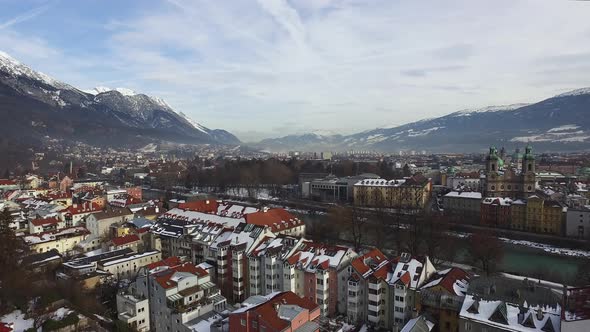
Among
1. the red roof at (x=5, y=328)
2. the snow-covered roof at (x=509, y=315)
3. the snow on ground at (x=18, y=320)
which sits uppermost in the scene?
the red roof at (x=5, y=328)

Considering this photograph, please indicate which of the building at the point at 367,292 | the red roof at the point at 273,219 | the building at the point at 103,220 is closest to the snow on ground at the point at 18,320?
the building at the point at 367,292

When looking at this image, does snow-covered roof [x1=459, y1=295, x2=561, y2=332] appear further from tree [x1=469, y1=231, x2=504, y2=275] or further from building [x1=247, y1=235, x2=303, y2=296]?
tree [x1=469, y1=231, x2=504, y2=275]

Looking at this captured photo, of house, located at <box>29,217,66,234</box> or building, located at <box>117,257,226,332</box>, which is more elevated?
house, located at <box>29,217,66,234</box>

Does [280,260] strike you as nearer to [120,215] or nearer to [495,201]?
[120,215]

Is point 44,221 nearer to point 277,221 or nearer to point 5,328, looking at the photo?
point 277,221

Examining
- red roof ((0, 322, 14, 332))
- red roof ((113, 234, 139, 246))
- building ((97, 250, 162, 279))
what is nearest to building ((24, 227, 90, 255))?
red roof ((113, 234, 139, 246))

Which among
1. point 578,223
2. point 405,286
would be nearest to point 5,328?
point 405,286

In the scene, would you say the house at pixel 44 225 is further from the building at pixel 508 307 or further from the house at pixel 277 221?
the building at pixel 508 307
